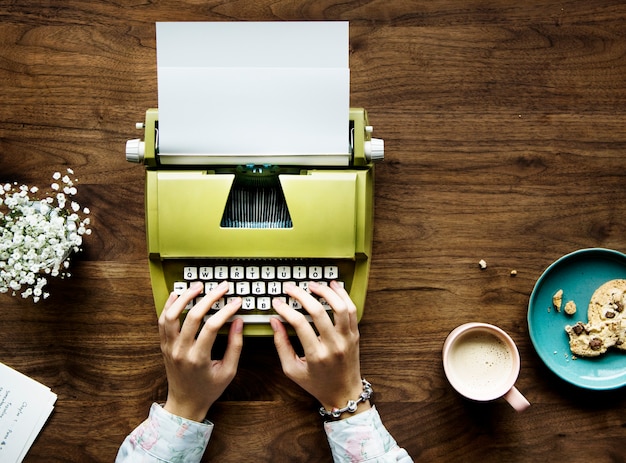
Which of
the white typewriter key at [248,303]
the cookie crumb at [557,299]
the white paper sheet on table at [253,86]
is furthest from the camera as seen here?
the cookie crumb at [557,299]

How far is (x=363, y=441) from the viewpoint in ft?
3.67

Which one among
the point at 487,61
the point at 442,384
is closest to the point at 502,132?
the point at 487,61

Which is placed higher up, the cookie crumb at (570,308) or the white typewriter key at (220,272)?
the white typewriter key at (220,272)

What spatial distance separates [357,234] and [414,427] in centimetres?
47

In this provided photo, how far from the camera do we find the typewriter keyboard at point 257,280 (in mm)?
1090

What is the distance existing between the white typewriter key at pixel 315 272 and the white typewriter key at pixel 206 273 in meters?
0.19

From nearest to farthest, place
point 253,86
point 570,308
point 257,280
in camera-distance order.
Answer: point 253,86 < point 257,280 < point 570,308

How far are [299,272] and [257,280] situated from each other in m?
0.08

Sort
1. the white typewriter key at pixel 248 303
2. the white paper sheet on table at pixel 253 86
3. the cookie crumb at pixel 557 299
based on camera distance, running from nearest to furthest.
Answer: the white paper sheet on table at pixel 253 86 < the white typewriter key at pixel 248 303 < the cookie crumb at pixel 557 299

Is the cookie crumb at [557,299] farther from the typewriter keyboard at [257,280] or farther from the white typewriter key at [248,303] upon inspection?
the white typewriter key at [248,303]

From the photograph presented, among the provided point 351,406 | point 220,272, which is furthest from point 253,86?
point 351,406

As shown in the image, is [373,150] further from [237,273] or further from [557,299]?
[557,299]

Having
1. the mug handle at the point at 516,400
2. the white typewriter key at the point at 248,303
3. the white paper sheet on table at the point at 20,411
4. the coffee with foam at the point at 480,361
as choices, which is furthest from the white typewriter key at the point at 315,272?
the white paper sheet on table at the point at 20,411

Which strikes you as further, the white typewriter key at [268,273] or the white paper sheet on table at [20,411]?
the white paper sheet on table at [20,411]
